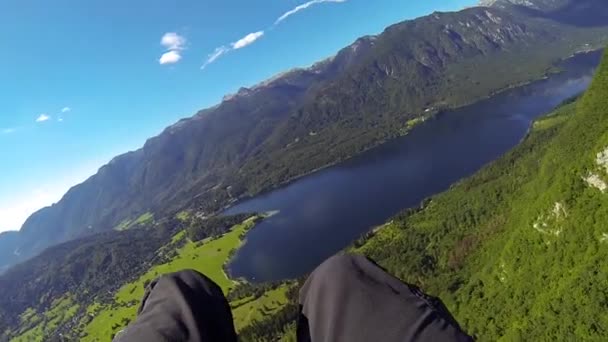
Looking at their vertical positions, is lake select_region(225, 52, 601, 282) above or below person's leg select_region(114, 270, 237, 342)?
below

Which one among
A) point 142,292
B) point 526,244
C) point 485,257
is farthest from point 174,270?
point 526,244

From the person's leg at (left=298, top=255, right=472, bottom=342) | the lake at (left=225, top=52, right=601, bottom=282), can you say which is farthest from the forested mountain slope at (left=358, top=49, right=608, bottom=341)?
the person's leg at (left=298, top=255, right=472, bottom=342)

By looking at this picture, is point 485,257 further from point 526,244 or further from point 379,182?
point 379,182

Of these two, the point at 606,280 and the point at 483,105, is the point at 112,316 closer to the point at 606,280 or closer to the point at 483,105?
the point at 606,280

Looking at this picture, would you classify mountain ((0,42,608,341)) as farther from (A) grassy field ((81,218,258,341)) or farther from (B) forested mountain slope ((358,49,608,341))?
(A) grassy field ((81,218,258,341))

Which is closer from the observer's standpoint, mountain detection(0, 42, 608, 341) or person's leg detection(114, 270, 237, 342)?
person's leg detection(114, 270, 237, 342)

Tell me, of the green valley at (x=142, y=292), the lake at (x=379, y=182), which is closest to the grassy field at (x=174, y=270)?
the green valley at (x=142, y=292)

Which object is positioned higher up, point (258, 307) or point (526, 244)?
point (526, 244)
